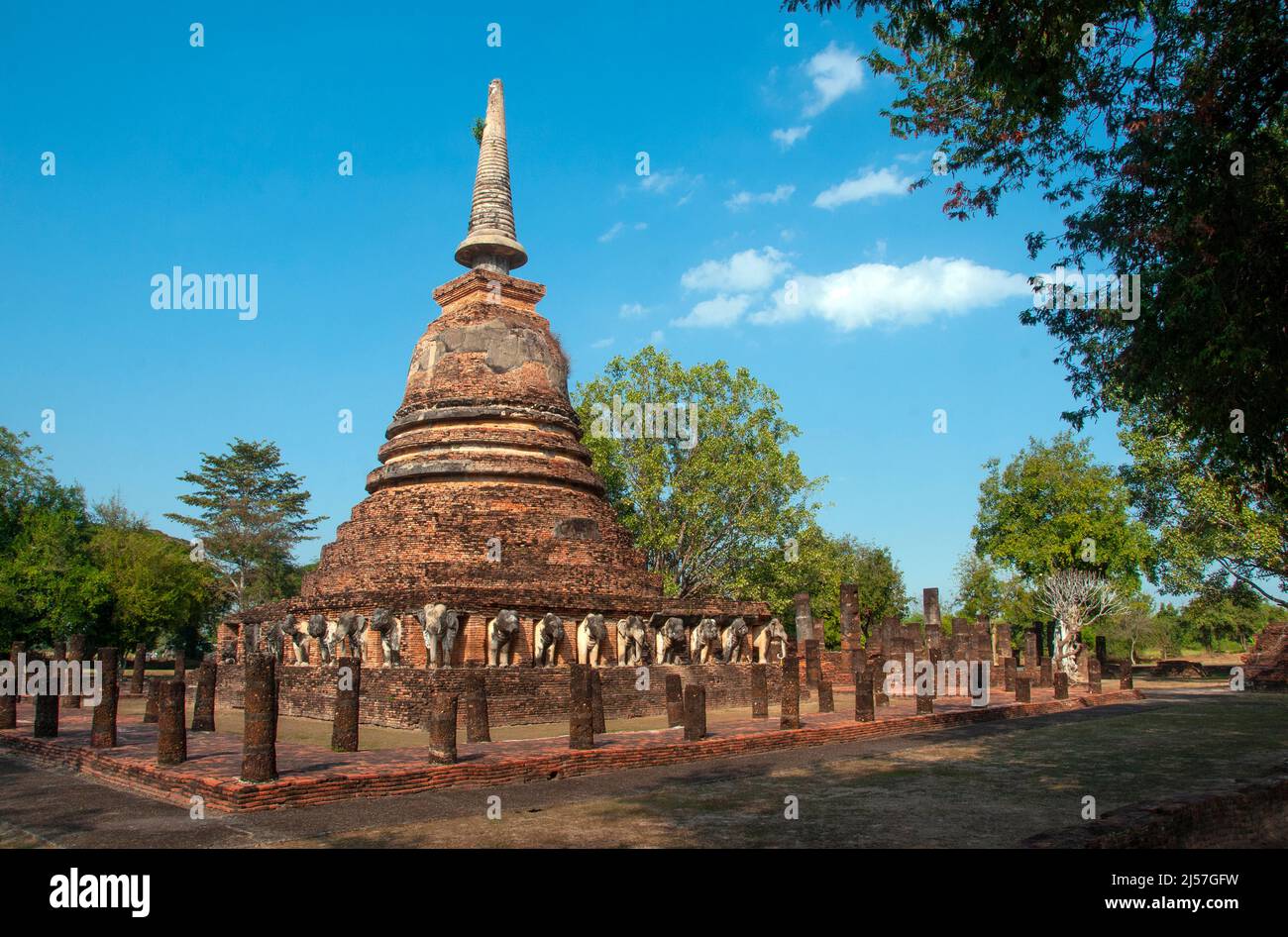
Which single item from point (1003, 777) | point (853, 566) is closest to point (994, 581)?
point (853, 566)

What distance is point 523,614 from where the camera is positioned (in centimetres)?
1688

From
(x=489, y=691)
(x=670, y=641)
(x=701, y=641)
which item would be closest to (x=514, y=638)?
(x=489, y=691)

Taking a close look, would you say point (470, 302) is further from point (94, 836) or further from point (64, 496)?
point (64, 496)

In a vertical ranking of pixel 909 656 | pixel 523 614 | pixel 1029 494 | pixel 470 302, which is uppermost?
pixel 470 302

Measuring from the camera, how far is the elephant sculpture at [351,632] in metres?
16.9

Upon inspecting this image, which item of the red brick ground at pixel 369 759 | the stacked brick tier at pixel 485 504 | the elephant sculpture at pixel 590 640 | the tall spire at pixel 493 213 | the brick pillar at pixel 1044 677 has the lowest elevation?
the brick pillar at pixel 1044 677

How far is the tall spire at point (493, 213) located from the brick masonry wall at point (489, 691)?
37.1 feet

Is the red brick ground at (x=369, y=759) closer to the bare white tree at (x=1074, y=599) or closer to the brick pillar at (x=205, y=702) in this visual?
the brick pillar at (x=205, y=702)

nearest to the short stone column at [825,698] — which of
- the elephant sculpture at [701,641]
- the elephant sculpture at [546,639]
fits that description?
the elephant sculpture at [701,641]

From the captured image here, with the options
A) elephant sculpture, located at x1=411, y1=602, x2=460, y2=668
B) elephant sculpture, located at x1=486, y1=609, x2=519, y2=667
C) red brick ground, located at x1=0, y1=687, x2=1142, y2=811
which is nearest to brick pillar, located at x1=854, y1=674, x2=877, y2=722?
red brick ground, located at x1=0, y1=687, x2=1142, y2=811

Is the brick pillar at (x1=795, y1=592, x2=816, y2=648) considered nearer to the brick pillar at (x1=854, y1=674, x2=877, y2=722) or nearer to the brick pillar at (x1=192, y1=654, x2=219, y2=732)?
the brick pillar at (x1=854, y1=674, x2=877, y2=722)

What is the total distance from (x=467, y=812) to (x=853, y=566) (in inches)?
1650

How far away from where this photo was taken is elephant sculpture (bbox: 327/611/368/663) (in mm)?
16938
